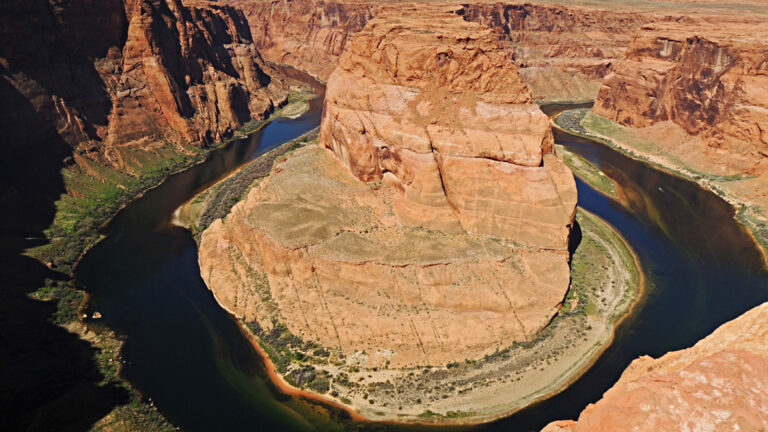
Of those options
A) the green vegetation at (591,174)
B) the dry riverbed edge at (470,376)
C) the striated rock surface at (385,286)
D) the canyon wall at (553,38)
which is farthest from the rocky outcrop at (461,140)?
the canyon wall at (553,38)

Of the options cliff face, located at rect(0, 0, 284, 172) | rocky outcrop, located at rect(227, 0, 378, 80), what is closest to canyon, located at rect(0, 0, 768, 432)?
cliff face, located at rect(0, 0, 284, 172)

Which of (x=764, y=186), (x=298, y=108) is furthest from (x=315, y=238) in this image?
(x=298, y=108)

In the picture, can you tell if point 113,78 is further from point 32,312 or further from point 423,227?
point 423,227

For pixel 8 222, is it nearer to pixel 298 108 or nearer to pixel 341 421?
pixel 341 421

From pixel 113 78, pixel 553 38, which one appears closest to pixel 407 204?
pixel 113 78

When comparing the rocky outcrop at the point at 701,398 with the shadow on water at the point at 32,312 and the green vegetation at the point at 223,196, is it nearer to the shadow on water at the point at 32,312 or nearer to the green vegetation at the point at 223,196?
the shadow on water at the point at 32,312
